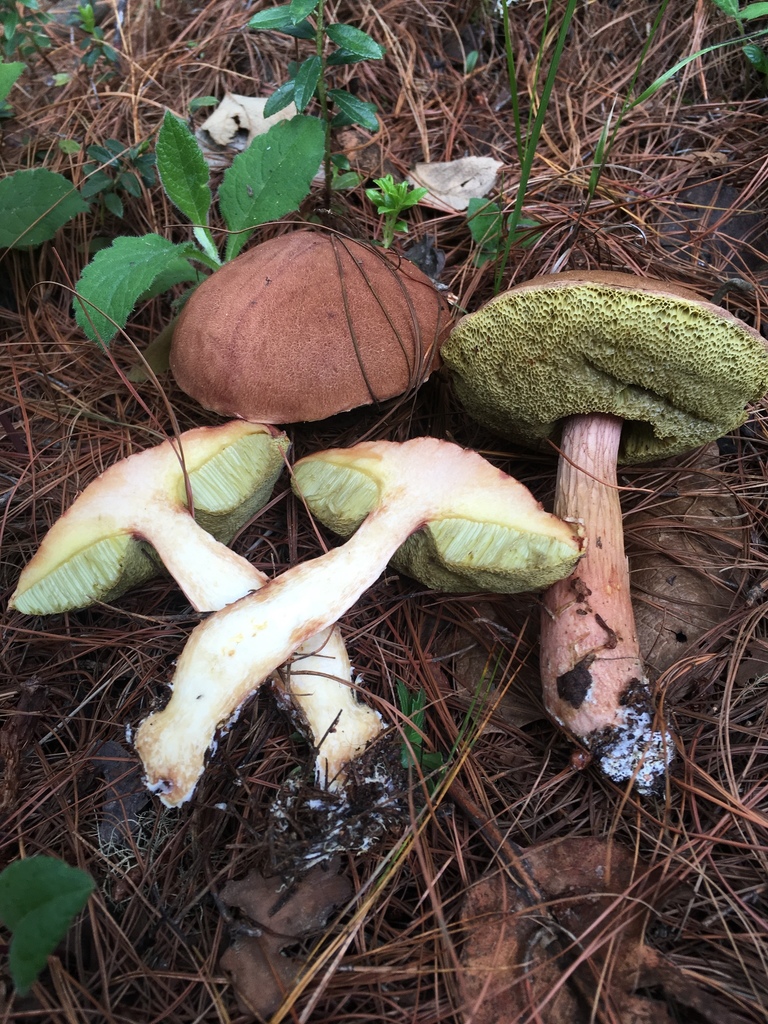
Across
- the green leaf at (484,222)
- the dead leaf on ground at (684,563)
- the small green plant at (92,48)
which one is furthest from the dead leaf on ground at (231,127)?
the dead leaf on ground at (684,563)

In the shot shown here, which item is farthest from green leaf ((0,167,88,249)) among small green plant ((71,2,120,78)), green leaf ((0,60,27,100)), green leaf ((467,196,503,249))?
green leaf ((467,196,503,249))

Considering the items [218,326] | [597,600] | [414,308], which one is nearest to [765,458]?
[597,600]

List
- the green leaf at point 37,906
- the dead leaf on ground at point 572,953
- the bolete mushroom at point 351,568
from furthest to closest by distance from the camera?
the bolete mushroom at point 351,568 → the dead leaf on ground at point 572,953 → the green leaf at point 37,906

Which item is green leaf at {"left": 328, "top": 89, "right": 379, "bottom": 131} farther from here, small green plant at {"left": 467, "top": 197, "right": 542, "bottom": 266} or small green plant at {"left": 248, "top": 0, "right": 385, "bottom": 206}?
small green plant at {"left": 467, "top": 197, "right": 542, "bottom": 266}

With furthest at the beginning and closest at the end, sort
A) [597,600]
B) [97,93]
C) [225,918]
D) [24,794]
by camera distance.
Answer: [97,93] < [597,600] < [24,794] < [225,918]

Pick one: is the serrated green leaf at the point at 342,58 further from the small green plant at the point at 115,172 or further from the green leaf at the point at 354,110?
the small green plant at the point at 115,172

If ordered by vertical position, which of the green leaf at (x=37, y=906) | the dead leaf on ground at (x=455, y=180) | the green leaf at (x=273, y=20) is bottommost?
the green leaf at (x=37, y=906)

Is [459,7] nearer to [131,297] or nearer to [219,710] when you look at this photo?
[131,297]
